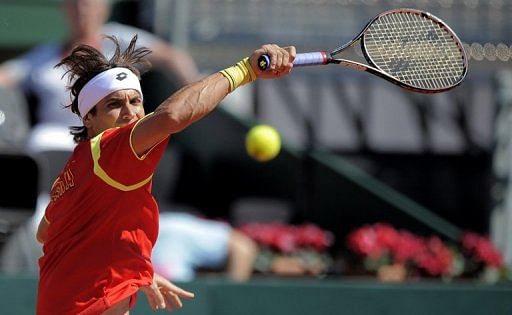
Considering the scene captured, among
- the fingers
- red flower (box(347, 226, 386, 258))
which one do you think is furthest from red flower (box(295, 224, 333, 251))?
the fingers

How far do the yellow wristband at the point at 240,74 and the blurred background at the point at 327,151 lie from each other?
11.0 feet

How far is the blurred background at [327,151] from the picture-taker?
26.2 feet

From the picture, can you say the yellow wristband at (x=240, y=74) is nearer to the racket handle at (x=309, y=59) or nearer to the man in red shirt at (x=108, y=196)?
the man in red shirt at (x=108, y=196)

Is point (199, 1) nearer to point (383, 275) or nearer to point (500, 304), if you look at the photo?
point (383, 275)

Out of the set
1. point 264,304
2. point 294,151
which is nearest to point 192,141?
point 294,151

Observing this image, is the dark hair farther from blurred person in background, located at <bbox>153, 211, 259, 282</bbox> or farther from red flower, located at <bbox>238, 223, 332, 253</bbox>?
red flower, located at <bbox>238, 223, 332, 253</bbox>

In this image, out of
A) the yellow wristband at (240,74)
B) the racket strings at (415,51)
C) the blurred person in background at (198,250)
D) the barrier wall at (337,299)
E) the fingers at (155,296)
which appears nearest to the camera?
the yellow wristband at (240,74)

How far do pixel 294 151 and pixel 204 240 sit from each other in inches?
63.5

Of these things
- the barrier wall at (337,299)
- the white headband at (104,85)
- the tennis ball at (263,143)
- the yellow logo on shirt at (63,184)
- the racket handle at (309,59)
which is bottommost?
the barrier wall at (337,299)

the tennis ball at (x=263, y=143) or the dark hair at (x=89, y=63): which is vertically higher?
the dark hair at (x=89, y=63)

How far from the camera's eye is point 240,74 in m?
3.91

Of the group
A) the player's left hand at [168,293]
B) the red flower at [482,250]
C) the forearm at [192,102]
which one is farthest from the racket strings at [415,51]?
the red flower at [482,250]

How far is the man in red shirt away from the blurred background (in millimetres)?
2982

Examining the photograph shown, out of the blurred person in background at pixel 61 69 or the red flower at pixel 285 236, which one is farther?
the red flower at pixel 285 236
